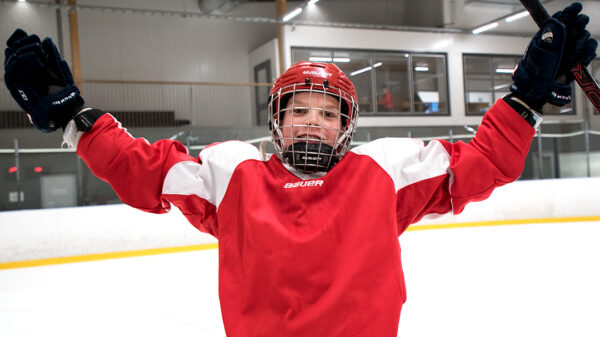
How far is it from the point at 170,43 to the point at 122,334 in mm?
10246

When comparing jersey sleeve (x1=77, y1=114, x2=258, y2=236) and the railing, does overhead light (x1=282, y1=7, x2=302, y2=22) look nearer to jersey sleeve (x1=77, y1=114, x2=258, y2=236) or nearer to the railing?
the railing

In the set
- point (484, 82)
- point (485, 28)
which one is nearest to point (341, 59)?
point (485, 28)

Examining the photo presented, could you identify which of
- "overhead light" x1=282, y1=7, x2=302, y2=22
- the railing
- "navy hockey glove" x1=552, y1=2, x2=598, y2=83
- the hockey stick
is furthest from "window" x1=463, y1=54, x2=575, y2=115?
"navy hockey glove" x1=552, y1=2, x2=598, y2=83

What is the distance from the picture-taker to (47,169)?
538cm

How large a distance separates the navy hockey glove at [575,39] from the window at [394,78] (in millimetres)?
10589

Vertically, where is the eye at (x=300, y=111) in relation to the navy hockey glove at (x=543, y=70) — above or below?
below

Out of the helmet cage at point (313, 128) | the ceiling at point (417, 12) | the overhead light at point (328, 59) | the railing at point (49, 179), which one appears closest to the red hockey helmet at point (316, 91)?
the helmet cage at point (313, 128)

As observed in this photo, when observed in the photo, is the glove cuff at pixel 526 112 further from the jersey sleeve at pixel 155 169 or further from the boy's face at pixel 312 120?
the jersey sleeve at pixel 155 169

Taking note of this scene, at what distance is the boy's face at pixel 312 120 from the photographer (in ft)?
3.90

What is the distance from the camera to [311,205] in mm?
1084

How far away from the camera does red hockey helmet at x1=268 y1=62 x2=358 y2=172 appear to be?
1.19 metres

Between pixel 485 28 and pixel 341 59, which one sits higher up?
pixel 485 28

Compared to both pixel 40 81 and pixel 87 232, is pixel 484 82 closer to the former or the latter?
pixel 87 232

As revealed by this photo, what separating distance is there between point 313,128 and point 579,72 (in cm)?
65
